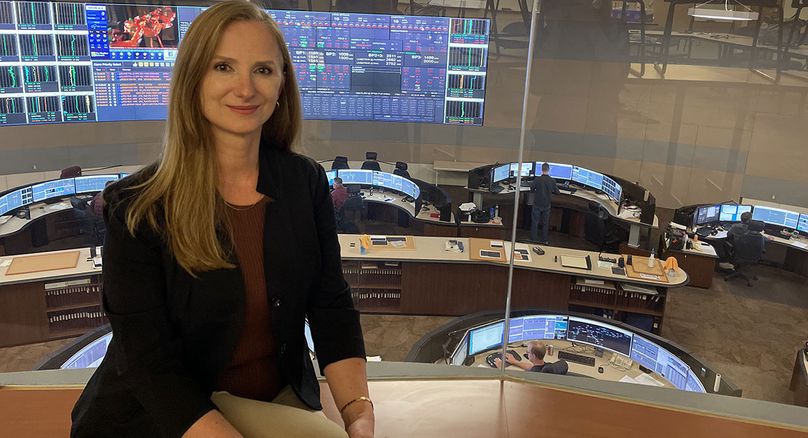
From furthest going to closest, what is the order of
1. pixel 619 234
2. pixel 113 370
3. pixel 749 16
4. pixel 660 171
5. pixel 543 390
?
pixel 660 171, pixel 619 234, pixel 749 16, pixel 543 390, pixel 113 370

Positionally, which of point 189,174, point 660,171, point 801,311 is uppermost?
point 189,174

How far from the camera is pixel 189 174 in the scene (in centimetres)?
103

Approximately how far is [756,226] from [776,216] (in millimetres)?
276

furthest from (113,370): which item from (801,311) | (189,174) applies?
(801,311)

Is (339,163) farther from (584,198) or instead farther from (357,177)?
(584,198)

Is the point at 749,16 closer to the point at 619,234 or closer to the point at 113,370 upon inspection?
the point at 619,234

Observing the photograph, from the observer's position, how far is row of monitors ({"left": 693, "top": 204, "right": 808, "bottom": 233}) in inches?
306

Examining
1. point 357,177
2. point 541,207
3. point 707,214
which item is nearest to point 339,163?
point 357,177

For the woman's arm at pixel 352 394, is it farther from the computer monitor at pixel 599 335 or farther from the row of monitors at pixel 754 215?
the row of monitors at pixel 754 215

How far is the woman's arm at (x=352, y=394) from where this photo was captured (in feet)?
3.70

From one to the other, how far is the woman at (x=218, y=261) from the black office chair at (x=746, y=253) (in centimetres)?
760

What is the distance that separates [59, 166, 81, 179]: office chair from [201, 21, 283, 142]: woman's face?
6963mm

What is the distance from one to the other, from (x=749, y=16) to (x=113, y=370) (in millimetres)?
7505

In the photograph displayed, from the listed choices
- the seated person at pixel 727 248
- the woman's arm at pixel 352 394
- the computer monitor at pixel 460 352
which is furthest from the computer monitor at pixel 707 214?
Result: the woman's arm at pixel 352 394
